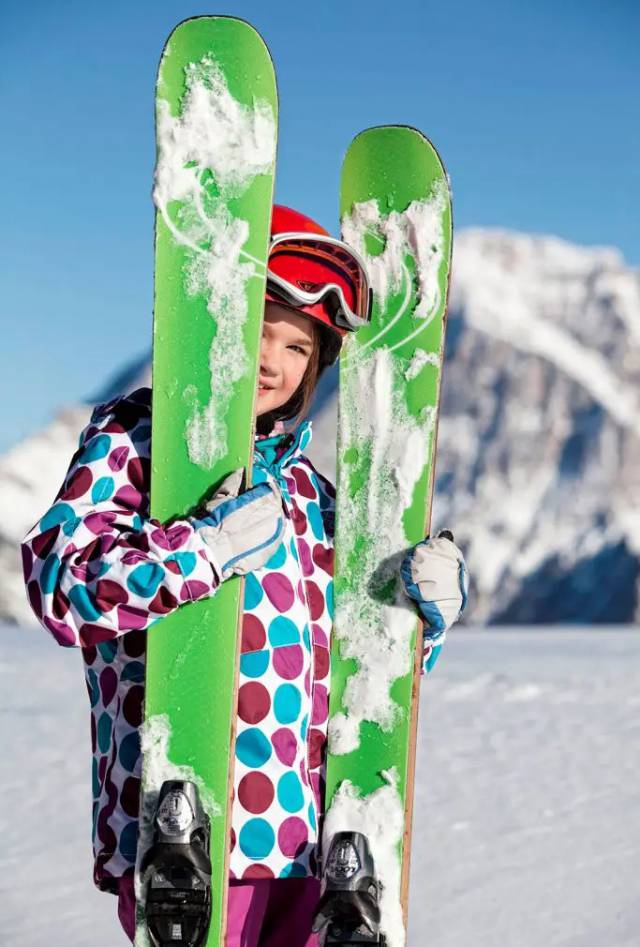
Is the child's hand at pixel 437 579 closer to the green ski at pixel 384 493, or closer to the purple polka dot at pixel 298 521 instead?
the green ski at pixel 384 493

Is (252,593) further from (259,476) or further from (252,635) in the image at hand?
(259,476)

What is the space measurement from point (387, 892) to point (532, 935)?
1419 mm

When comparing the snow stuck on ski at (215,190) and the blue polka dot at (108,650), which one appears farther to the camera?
the snow stuck on ski at (215,190)

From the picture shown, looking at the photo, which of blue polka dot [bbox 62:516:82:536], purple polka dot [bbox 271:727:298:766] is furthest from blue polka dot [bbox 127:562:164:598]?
purple polka dot [bbox 271:727:298:766]

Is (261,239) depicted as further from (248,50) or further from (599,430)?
(599,430)

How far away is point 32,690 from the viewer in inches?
238

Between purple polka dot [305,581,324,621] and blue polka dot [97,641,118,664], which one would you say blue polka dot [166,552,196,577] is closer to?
blue polka dot [97,641,118,664]

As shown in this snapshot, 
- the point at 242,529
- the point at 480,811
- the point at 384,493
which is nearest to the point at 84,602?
the point at 242,529

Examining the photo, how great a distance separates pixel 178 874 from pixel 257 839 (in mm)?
133

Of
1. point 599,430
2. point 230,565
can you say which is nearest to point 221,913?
point 230,565

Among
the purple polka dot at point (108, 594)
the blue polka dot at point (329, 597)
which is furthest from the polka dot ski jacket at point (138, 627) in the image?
the blue polka dot at point (329, 597)

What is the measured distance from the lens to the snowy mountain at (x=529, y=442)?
75250 millimetres

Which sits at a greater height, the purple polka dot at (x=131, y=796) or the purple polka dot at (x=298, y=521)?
the purple polka dot at (x=298, y=521)

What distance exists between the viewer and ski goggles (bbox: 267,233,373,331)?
5.57 ft
